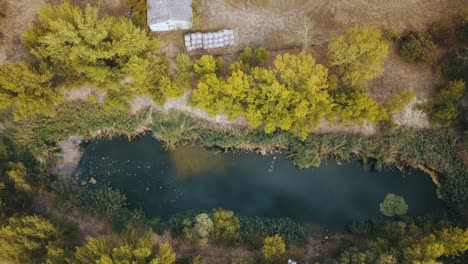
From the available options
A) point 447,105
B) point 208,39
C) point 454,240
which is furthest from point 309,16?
point 454,240

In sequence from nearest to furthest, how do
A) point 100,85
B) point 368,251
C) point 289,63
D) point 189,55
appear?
point 368,251 < point 289,63 < point 100,85 < point 189,55

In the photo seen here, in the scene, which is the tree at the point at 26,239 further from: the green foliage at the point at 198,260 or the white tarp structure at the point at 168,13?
the white tarp structure at the point at 168,13

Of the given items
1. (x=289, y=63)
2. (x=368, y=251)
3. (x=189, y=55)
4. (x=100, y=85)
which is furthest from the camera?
(x=189, y=55)

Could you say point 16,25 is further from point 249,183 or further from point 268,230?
point 268,230

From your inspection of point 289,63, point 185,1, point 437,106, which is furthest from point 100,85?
point 437,106

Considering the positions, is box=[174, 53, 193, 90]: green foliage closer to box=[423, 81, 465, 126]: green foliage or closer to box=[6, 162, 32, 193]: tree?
box=[6, 162, 32, 193]: tree

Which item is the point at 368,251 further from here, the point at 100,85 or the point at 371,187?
the point at 100,85

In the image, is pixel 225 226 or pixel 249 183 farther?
pixel 249 183
